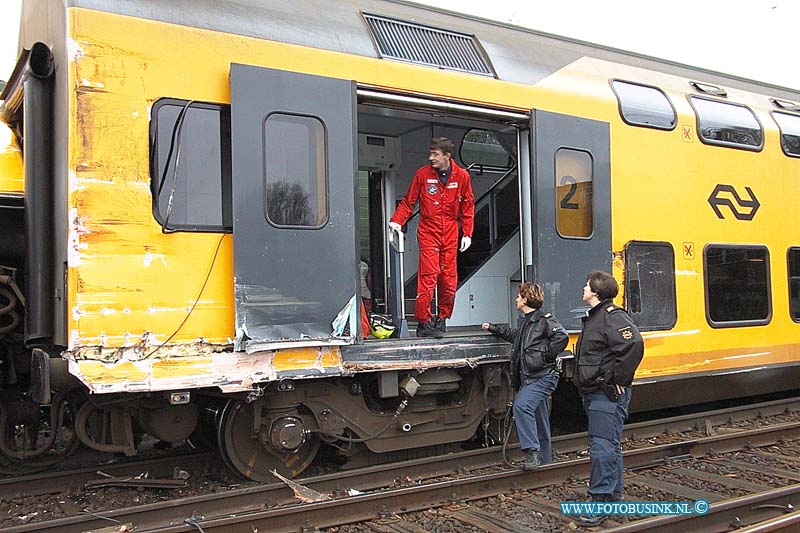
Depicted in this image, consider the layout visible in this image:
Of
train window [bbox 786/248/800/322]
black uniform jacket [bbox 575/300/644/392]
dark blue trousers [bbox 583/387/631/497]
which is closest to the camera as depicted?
black uniform jacket [bbox 575/300/644/392]

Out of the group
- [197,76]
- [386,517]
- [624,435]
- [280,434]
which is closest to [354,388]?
[280,434]

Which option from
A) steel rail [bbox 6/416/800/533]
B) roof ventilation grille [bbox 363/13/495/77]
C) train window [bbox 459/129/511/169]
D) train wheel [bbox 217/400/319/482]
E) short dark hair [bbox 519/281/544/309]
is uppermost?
roof ventilation grille [bbox 363/13/495/77]

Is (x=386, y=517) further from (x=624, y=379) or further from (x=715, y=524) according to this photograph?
(x=715, y=524)

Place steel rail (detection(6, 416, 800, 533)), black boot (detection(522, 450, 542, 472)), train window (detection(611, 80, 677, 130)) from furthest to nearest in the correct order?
1. train window (detection(611, 80, 677, 130))
2. black boot (detection(522, 450, 542, 472))
3. steel rail (detection(6, 416, 800, 533))

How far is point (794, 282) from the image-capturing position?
797 centimetres

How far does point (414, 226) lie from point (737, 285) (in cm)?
361

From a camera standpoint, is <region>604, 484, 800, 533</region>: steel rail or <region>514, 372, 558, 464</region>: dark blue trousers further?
<region>514, 372, 558, 464</region>: dark blue trousers

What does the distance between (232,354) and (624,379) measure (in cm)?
256

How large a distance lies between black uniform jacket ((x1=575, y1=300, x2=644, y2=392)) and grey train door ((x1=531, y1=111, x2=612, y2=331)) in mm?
1318

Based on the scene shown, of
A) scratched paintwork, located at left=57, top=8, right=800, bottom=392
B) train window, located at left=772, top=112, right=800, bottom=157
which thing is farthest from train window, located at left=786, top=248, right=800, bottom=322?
scratched paintwork, located at left=57, top=8, right=800, bottom=392

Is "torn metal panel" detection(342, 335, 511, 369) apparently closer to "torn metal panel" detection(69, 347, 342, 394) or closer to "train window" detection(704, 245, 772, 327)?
"torn metal panel" detection(69, 347, 342, 394)

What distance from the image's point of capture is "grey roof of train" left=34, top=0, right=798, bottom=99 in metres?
4.74

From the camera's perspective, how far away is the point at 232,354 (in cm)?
466

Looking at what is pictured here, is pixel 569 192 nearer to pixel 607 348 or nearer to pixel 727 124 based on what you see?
pixel 607 348
